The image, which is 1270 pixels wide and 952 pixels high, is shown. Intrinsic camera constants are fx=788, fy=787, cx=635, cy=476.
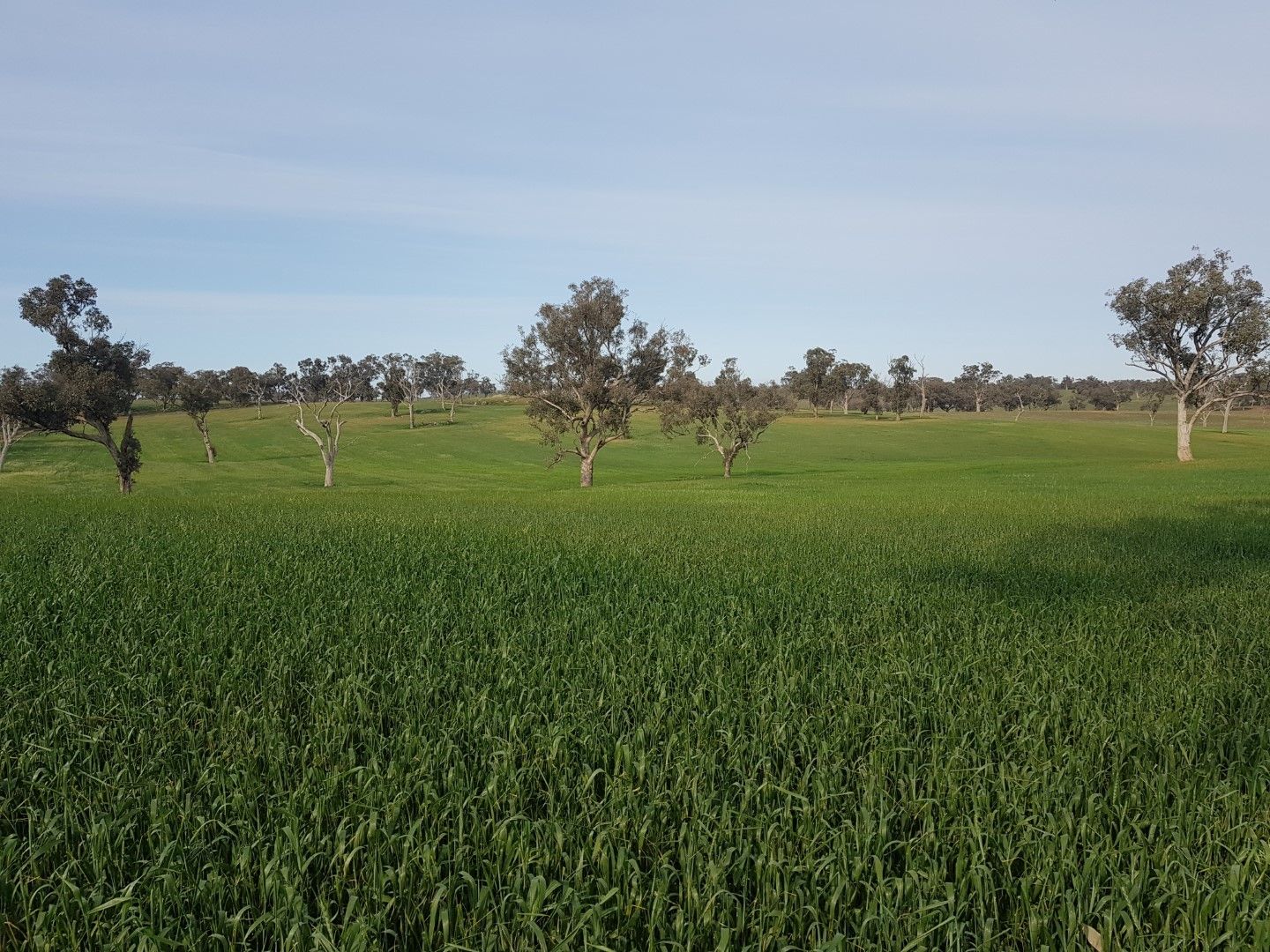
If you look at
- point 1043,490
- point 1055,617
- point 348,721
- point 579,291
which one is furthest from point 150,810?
point 579,291

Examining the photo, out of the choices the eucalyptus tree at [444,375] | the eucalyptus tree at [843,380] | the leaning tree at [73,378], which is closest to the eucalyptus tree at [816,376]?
the eucalyptus tree at [843,380]

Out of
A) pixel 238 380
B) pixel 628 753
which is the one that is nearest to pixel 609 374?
pixel 628 753

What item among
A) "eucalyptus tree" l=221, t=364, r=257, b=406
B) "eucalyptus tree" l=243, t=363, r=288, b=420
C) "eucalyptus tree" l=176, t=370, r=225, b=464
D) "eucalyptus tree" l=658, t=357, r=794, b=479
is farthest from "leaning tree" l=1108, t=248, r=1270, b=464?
"eucalyptus tree" l=243, t=363, r=288, b=420

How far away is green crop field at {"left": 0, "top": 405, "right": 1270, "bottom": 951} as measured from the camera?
3.62 m

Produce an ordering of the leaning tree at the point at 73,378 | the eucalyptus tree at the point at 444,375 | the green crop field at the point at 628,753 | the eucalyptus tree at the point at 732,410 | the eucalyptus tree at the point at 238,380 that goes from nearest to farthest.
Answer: the green crop field at the point at 628,753, the leaning tree at the point at 73,378, the eucalyptus tree at the point at 732,410, the eucalyptus tree at the point at 238,380, the eucalyptus tree at the point at 444,375

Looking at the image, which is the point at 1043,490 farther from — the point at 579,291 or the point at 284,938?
the point at 284,938

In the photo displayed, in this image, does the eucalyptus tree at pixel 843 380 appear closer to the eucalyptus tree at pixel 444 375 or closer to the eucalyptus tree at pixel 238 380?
the eucalyptus tree at pixel 444 375

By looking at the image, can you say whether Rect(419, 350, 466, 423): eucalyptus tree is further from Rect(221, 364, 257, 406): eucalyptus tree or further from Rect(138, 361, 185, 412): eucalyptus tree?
Rect(138, 361, 185, 412): eucalyptus tree

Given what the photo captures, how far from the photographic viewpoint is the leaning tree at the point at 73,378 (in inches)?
1891

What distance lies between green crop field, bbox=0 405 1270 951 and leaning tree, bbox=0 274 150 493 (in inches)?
1678

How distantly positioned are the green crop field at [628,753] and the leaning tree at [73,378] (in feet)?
140

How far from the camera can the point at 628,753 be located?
4.99 m

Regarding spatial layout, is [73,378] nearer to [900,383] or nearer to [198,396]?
[198,396]

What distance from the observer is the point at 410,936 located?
11.7 ft
